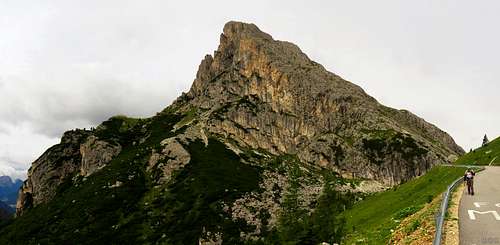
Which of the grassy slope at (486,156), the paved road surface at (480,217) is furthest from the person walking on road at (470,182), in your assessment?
the grassy slope at (486,156)

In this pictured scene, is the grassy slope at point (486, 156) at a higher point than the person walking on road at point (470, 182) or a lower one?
higher

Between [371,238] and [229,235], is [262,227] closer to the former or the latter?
[229,235]

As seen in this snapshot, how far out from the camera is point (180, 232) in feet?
635

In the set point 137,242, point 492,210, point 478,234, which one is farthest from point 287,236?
point 137,242

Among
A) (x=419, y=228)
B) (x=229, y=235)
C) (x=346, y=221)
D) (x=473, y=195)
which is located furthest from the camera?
(x=229, y=235)

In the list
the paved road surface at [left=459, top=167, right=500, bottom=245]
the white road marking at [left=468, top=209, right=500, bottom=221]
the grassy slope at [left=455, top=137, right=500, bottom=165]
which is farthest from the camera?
the grassy slope at [left=455, top=137, right=500, bottom=165]

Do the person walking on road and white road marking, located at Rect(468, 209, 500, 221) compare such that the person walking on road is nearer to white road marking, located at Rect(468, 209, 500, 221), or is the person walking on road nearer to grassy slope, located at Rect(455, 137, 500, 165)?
white road marking, located at Rect(468, 209, 500, 221)

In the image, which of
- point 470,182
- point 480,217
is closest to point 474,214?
point 480,217

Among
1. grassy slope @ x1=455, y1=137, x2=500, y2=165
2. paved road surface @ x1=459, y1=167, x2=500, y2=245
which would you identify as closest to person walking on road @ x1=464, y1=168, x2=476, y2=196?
paved road surface @ x1=459, y1=167, x2=500, y2=245

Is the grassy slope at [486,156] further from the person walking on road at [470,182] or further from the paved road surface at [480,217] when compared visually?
the person walking on road at [470,182]

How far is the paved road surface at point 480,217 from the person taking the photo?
18.8 meters

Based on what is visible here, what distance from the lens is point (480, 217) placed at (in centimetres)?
2377

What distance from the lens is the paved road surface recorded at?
61.7 feet

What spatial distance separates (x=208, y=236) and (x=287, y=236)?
86041mm
